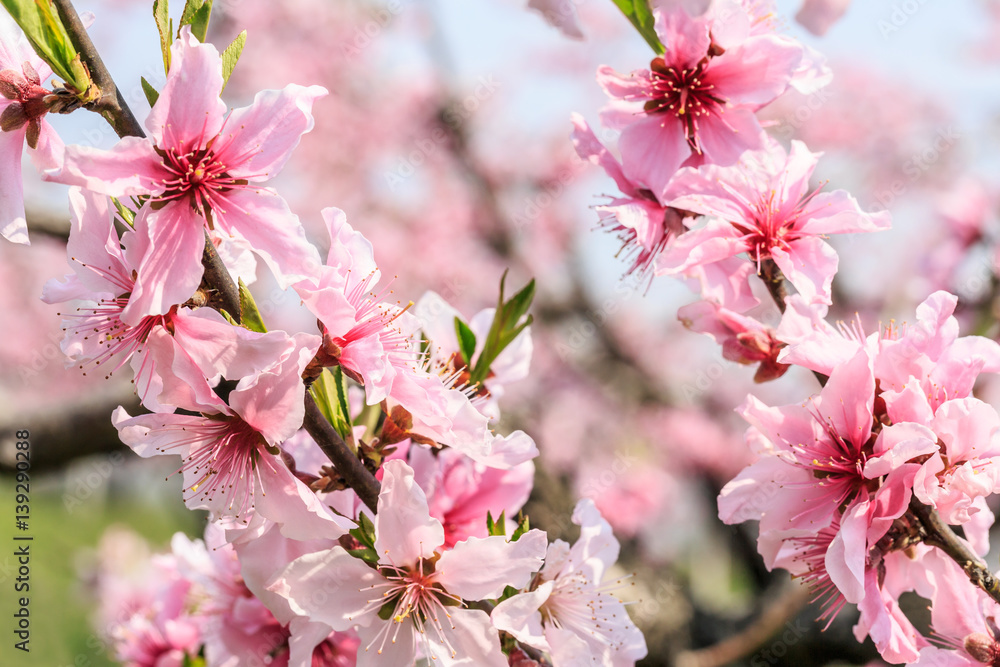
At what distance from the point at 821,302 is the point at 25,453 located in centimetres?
207

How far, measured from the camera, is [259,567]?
34.4 inches

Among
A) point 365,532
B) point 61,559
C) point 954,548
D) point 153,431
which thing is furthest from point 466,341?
point 61,559

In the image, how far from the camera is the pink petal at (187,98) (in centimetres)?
69

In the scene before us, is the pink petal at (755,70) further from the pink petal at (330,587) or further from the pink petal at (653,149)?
the pink petal at (330,587)

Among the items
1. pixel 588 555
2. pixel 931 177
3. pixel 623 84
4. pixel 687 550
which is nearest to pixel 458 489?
pixel 588 555

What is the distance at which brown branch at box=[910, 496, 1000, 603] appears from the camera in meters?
0.87

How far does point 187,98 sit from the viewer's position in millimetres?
704

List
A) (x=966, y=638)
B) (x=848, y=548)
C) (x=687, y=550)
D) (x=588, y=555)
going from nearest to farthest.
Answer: (x=848, y=548), (x=966, y=638), (x=588, y=555), (x=687, y=550)

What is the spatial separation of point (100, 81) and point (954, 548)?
1115mm

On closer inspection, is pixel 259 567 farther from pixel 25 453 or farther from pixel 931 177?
pixel 931 177

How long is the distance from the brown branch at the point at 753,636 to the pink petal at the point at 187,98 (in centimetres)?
209

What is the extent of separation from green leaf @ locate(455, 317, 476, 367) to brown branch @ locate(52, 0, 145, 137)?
0.52m

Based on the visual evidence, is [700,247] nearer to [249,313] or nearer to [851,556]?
[851,556]

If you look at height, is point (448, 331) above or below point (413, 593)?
above
